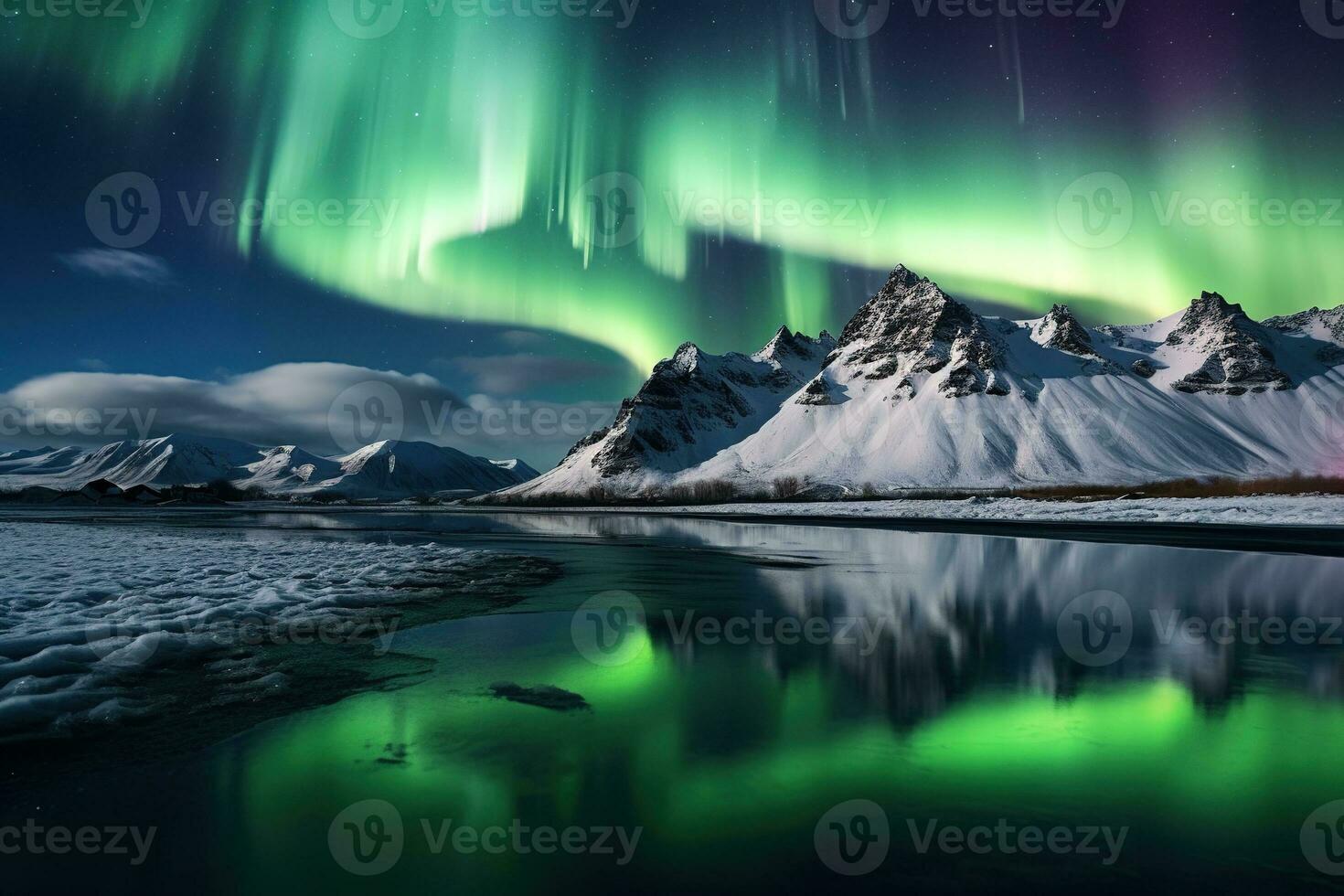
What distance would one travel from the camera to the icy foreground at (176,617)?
30.9ft

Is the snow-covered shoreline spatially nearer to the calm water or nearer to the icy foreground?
the calm water

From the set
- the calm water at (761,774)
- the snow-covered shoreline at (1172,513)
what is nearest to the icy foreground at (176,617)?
the calm water at (761,774)

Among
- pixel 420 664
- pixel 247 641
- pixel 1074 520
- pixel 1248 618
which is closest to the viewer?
pixel 420 664

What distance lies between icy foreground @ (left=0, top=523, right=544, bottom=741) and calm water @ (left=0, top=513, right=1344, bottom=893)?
5.81 feet

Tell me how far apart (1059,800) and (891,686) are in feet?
12.5

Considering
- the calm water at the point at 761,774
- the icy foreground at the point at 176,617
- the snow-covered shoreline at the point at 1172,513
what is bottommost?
the calm water at the point at 761,774

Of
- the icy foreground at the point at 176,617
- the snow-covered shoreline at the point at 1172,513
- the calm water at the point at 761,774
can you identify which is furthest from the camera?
the snow-covered shoreline at the point at 1172,513

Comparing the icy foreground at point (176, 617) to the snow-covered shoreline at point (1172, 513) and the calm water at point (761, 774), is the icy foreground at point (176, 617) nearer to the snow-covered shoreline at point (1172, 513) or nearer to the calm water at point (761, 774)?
the calm water at point (761, 774)

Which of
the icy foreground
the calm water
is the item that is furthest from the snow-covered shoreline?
the icy foreground

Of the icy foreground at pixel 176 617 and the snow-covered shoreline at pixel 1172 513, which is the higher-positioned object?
the snow-covered shoreline at pixel 1172 513

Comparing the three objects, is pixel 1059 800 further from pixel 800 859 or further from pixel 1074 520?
pixel 1074 520

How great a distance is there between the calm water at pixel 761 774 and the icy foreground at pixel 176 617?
1772 millimetres

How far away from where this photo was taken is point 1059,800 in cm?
632

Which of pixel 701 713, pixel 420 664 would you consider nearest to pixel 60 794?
pixel 420 664
